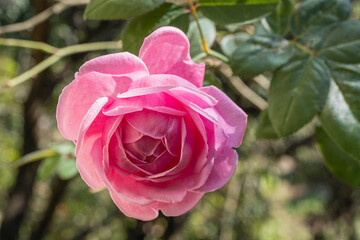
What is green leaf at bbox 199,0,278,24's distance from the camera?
502mm

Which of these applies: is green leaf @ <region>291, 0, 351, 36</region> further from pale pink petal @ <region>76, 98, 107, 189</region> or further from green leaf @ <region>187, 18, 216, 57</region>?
pale pink petal @ <region>76, 98, 107, 189</region>

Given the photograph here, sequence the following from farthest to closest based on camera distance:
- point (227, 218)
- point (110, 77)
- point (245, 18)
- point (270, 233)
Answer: point (270, 233) < point (227, 218) < point (245, 18) < point (110, 77)

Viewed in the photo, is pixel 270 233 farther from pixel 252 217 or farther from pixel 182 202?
pixel 182 202

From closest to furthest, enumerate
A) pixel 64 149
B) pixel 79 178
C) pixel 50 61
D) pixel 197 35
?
pixel 197 35
pixel 50 61
pixel 64 149
pixel 79 178

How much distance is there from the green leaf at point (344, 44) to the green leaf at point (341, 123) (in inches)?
1.5

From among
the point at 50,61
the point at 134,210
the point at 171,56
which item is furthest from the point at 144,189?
the point at 50,61

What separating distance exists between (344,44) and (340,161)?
0.67 ft

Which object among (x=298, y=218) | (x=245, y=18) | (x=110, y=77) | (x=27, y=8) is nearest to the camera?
(x=110, y=77)

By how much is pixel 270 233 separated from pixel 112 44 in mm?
2451

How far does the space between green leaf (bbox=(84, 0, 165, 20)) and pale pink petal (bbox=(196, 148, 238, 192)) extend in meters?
0.19

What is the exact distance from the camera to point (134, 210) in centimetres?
39

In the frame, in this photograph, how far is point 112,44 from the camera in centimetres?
97

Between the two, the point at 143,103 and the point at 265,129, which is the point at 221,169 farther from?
the point at 265,129

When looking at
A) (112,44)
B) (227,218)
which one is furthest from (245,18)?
(227,218)
